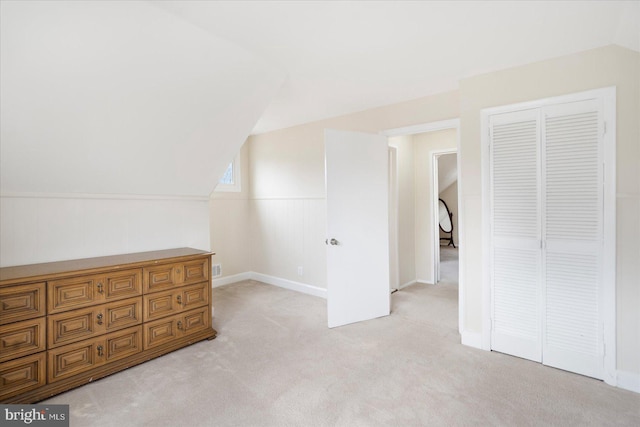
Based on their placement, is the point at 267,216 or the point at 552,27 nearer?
the point at 552,27

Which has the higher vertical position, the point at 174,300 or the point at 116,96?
the point at 116,96

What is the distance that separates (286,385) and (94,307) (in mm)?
1480

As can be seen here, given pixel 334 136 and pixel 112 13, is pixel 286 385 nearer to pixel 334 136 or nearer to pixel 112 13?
pixel 334 136

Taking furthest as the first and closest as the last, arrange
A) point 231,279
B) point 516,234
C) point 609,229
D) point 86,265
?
point 231,279 → point 516,234 → point 86,265 → point 609,229

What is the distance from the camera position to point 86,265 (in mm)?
2350

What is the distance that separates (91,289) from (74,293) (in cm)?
10

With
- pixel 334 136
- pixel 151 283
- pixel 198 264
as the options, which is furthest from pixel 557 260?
pixel 151 283

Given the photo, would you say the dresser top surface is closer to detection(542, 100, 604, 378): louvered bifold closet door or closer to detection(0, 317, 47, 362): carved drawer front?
detection(0, 317, 47, 362): carved drawer front

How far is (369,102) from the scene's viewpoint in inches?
141

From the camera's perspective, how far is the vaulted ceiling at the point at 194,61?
178cm

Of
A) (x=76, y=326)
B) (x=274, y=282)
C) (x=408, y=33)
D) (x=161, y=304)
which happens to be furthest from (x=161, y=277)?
(x=408, y=33)

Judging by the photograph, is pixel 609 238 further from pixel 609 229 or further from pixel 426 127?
pixel 426 127

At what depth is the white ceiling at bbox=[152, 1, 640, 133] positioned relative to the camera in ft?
5.95

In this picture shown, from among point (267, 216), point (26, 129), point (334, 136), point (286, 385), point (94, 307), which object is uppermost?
point (334, 136)
